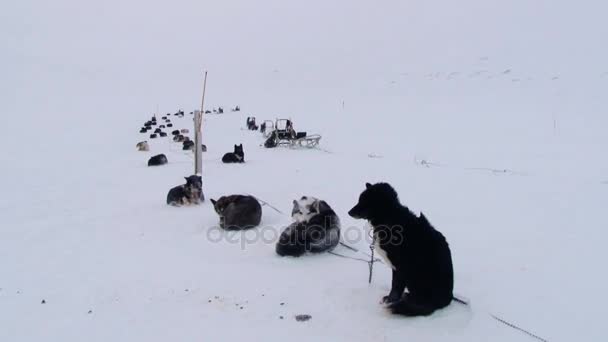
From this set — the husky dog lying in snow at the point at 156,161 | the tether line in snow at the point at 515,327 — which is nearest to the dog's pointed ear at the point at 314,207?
the tether line in snow at the point at 515,327

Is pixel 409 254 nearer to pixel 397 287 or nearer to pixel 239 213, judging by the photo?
pixel 397 287

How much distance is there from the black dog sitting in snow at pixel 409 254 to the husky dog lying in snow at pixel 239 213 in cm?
244

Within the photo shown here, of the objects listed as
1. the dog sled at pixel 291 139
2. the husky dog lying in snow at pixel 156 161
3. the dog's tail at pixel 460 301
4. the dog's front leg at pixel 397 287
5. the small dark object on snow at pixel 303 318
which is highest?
the dog sled at pixel 291 139

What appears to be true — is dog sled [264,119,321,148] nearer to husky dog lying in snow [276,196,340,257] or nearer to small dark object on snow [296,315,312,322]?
husky dog lying in snow [276,196,340,257]

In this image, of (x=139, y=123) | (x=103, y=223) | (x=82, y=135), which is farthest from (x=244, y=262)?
(x=139, y=123)

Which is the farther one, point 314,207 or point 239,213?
point 239,213

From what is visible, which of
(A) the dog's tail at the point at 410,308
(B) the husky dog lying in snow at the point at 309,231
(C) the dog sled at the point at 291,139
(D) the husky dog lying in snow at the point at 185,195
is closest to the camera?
(A) the dog's tail at the point at 410,308

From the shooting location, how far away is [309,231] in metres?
4.67

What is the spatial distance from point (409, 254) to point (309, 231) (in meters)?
1.62

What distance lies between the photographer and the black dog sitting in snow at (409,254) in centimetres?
323

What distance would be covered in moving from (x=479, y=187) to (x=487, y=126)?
756 centimetres

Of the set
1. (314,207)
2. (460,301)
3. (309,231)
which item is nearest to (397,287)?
(460,301)

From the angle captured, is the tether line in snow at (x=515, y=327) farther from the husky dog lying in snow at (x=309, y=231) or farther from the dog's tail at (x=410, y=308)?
the husky dog lying in snow at (x=309, y=231)

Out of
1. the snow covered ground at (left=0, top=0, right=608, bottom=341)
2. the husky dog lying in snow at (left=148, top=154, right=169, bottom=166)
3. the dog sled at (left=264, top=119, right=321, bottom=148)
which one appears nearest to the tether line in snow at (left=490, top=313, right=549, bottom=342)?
the snow covered ground at (left=0, top=0, right=608, bottom=341)
